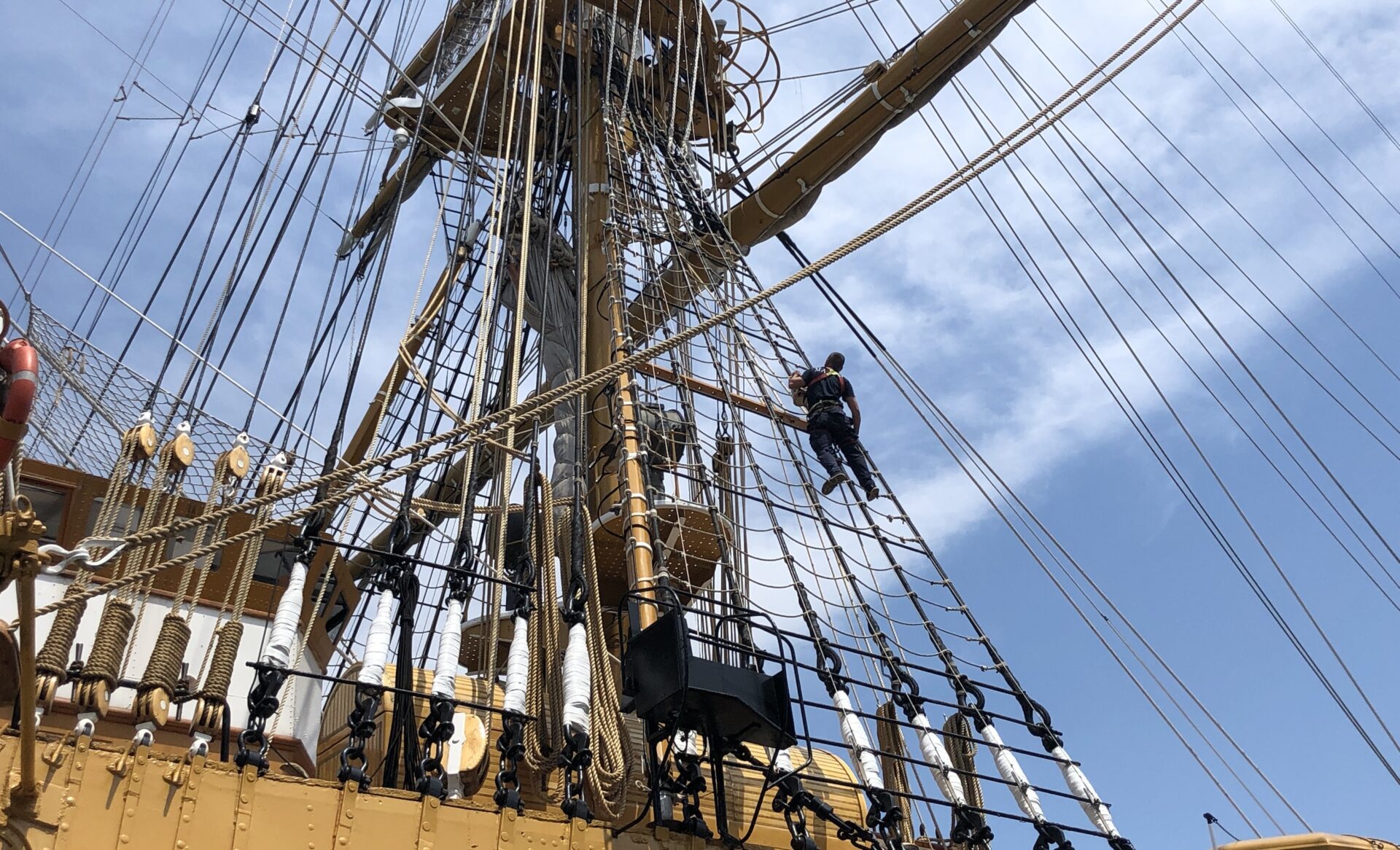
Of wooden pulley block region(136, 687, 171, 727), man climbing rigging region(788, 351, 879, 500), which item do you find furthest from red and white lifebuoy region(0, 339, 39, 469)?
man climbing rigging region(788, 351, 879, 500)

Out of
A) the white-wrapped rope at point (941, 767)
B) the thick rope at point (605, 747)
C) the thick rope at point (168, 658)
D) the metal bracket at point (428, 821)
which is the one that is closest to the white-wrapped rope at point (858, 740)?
the white-wrapped rope at point (941, 767)

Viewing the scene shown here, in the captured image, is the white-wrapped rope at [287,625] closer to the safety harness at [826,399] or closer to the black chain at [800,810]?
the black chain at [800,810]

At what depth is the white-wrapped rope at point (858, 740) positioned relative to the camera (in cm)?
518

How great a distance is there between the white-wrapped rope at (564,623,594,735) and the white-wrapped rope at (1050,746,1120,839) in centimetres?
252

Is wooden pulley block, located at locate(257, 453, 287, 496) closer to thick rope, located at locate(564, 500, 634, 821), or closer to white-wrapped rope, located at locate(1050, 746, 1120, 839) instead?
thick rope, located at locate(564, 500, 634, 821)

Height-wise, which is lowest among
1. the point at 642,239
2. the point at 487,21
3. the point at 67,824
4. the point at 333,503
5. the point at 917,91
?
the point at 67,824

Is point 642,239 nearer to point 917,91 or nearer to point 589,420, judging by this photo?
point 589,420

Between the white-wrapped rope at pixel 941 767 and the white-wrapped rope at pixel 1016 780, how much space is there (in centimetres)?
23

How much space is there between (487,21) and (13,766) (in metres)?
10.5

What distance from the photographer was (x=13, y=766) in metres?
3.46

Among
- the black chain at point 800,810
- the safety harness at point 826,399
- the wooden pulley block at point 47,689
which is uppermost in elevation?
the safety harness at point 826,399

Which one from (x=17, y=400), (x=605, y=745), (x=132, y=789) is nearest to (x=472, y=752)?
(x=605, y=745)

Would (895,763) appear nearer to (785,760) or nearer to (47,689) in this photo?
(785,760)

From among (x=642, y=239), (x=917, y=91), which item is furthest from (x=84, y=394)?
(x=917, y=91)
